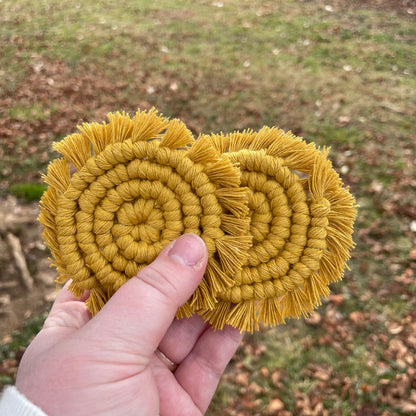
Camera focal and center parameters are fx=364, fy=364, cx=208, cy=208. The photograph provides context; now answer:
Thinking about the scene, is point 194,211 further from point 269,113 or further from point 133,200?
point 269,113

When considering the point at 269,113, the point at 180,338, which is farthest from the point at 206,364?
the point at 269,113

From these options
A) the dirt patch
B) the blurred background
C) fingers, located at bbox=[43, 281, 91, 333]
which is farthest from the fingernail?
the dirt patch

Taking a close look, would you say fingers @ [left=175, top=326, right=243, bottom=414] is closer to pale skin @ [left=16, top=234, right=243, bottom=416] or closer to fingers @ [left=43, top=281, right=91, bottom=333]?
pale skin @ [left=16, top=234, right=243, bottom=416]

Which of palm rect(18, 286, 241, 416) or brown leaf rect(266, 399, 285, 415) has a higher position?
palm rect(18, 286, 241, 416)

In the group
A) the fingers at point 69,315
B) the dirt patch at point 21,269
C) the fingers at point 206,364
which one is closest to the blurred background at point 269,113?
the dirt patch at point 21,269

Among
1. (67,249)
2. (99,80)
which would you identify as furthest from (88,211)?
(99,80)

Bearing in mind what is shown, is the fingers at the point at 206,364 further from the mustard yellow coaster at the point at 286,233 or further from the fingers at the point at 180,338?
the mustard yellow coaster at the point at 286,233
